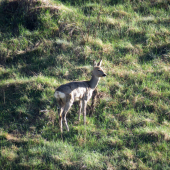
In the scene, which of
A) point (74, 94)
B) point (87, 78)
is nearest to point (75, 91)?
point (74, 94)

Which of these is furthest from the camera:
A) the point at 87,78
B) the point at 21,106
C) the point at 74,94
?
the point at 87,78

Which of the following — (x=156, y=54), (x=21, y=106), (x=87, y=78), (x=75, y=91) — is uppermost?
(x=156, y=54)

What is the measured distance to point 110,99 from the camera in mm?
6996

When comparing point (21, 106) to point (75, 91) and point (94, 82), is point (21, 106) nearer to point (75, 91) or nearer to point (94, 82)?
point (75, 91)

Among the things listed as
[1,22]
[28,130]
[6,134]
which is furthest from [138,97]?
[1,22]

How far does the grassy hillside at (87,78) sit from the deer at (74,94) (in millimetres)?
322

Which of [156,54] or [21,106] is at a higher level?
[156,54]

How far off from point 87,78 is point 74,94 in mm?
1611

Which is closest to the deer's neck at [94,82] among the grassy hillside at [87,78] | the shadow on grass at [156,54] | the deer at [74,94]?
the deer at [74,94]

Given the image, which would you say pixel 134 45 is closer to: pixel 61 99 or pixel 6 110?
pixel 61 99

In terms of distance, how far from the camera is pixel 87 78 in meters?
7.73

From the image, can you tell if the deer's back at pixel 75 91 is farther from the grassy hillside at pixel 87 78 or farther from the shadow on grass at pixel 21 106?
the shadow on grass at pixel 21 106

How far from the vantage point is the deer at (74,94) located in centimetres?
602

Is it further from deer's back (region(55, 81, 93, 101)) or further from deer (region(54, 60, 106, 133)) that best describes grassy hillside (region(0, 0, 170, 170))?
deer's back (region(55, 81, 93, 101))
